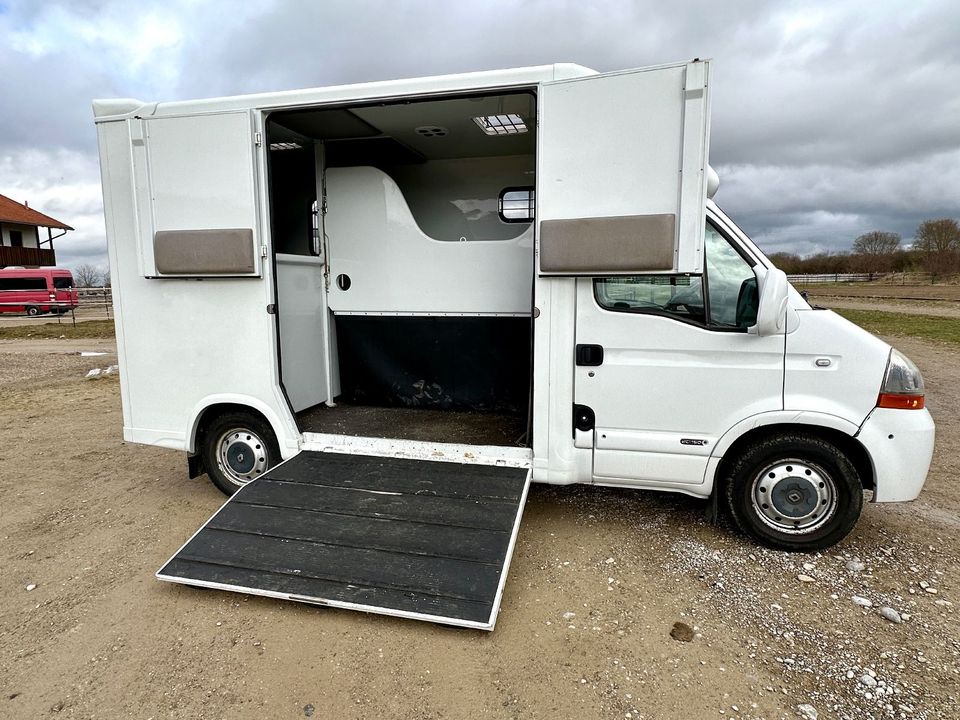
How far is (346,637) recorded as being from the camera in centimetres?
287

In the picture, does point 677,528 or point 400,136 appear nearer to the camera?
point 677,528

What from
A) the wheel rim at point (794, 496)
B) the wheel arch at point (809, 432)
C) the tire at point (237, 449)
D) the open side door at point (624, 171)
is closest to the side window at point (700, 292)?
the open side door at point (624, 171)

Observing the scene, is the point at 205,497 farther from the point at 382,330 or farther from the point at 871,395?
the point at 871,395

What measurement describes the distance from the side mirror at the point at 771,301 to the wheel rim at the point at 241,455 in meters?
3.43

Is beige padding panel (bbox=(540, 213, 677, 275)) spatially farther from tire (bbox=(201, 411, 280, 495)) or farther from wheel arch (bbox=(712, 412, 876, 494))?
tire (bbox=(201, 411, 280, 495))

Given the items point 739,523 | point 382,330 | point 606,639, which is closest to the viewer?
point 606,639

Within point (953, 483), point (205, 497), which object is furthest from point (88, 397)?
point (953, 483)

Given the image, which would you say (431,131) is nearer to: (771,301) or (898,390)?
(771,301)

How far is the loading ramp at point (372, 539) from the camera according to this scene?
9.59 feet

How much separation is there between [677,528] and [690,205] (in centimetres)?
210

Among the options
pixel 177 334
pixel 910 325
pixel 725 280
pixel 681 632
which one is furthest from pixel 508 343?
pixel 910 325

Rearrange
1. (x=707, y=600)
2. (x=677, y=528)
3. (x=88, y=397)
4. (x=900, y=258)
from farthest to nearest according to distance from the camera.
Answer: (x=900, y=258) → (x=88, y=397) → (x=677, y=528) → (x=707, y=600)

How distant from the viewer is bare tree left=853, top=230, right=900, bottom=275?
41.6m

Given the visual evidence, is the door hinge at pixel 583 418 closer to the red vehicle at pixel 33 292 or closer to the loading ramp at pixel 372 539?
the loading ramp at pixel 372 539
